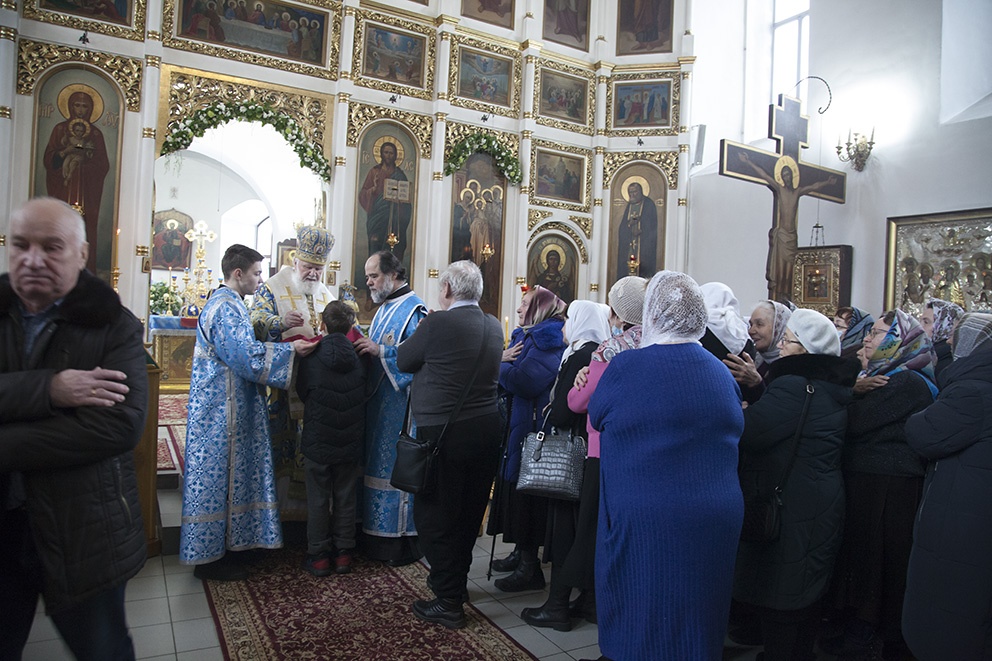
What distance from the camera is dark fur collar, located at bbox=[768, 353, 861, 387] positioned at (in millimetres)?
2787

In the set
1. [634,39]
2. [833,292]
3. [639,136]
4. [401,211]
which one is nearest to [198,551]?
[401,211]

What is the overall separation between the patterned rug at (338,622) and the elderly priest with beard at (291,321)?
0.57 m

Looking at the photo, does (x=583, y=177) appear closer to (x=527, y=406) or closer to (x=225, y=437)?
(x=527, y=406)

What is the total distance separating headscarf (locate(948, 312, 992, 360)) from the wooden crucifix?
6660mm

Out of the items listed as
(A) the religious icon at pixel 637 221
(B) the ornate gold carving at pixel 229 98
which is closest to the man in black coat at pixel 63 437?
(B) the ornate gold carving at pixel 229 98

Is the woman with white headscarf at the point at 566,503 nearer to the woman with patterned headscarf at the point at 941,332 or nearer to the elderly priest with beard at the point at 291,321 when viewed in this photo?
the elderly priest with beard at the point at 291,321

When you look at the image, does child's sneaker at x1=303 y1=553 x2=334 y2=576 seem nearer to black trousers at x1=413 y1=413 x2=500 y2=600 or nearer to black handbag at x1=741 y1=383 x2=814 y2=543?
black trousers at x1=413 y1=413 x2=500 y2=600

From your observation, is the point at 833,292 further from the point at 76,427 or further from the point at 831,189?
the point at 76,427

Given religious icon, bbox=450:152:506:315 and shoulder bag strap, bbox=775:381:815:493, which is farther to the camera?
religious icon, bbox=450:152:506:315

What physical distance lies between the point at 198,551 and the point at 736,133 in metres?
12.7

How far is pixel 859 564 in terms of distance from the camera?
124 inches

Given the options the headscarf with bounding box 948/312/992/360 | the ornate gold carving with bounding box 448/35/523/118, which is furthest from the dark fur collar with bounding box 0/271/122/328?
the ornate gold carving with bounding box 448/35/523/118

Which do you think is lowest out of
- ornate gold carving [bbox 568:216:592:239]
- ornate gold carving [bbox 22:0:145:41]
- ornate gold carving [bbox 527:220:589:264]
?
ornate gold carving [bbox 527:220:589:264]

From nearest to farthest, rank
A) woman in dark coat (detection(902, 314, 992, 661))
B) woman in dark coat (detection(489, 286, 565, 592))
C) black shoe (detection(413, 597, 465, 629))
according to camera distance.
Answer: woman in dark coat (detection(902, 314, 992, 661)), black shoe (detection(413, 597, 465, 629)), woman in dark coat (detection(489, 286, 565, 592))
